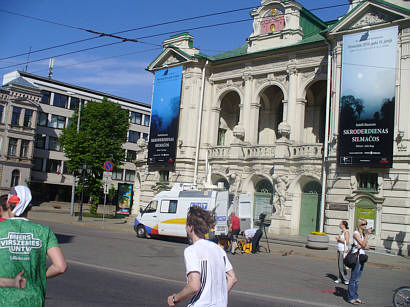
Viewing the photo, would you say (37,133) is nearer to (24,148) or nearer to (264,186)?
(24,148)

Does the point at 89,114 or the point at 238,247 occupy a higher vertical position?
the point at 89,114

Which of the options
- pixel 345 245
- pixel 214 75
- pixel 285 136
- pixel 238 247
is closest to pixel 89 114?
pixel 214 75

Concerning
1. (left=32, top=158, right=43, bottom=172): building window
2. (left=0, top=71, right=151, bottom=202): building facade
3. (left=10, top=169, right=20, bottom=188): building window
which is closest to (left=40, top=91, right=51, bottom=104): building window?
(left=0, top=71, right=151, bottom=202): building facade

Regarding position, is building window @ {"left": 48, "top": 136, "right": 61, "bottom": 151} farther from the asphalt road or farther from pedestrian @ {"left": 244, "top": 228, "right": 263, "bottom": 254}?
pedestrian @ {"left": 244, "top": 228, "right": 263, "bottom": 254}

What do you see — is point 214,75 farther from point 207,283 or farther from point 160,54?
point 207,283

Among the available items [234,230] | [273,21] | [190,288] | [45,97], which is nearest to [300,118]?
[273,21]

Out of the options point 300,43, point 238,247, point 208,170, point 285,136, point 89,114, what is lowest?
point 238,247

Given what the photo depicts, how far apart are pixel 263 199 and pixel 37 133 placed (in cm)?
4075

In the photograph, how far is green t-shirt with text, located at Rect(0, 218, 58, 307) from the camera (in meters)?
3.51

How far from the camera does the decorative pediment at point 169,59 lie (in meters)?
35.1

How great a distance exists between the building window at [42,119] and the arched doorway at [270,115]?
37.4 metres

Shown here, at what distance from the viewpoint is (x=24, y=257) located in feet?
11.8

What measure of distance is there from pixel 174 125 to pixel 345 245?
23.5 meters

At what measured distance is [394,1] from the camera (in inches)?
976
